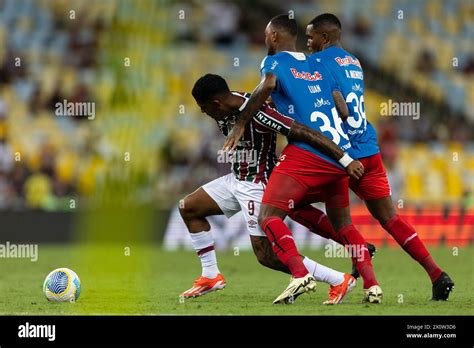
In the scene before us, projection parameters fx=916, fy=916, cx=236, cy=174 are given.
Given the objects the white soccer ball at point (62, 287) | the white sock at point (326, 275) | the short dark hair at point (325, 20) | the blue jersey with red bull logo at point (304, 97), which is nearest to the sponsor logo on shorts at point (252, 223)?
the white sock at point (326, 275)

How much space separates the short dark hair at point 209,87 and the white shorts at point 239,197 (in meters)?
0.82

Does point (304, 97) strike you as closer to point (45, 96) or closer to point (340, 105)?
point (340, 105)

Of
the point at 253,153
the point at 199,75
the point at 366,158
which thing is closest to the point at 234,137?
the point at 253,153

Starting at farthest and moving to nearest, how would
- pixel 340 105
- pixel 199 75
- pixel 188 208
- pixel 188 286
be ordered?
pixel 199 75
pixel 188 286
pixel 188 208
pixel 340 105

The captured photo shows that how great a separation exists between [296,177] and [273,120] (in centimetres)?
47

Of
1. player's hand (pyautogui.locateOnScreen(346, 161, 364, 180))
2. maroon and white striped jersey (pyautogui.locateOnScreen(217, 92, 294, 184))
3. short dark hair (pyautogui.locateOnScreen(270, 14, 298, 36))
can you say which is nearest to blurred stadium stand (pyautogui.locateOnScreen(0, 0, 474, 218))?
maroon and white striped jersey (pyautogui.locateOnScreen(217, 92, 294, 184))

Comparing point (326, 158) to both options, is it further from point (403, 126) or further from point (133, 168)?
point (403, 126)

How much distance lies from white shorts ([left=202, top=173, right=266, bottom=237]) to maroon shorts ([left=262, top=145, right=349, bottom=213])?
0.40 meters

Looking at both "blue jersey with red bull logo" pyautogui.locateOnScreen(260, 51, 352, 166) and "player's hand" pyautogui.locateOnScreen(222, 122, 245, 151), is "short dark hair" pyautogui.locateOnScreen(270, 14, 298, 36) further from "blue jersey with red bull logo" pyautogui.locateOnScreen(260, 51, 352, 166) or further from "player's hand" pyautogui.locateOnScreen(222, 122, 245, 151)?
"player's hand" pyautogui.locateOnScreen(222, 122, 245, 151)

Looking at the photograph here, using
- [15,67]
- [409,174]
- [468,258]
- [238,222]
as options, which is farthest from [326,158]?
[15,67]

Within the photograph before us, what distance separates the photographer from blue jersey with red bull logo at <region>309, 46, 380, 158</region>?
737 centimetres

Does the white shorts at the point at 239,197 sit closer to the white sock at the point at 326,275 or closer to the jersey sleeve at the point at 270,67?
the white sock at the point at 326,275

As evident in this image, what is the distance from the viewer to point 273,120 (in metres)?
6.95

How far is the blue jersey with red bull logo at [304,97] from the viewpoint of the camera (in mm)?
7012
